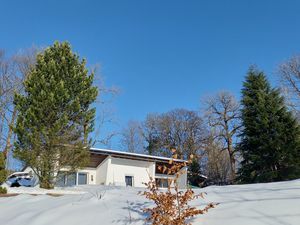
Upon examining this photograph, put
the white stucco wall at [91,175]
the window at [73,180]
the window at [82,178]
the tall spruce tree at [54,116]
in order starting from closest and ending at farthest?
1. the tall spruce tree at [54,116]
2. the window at [73,180]
3. the window at [82,178]
4. the white stucco wall at [91,175]

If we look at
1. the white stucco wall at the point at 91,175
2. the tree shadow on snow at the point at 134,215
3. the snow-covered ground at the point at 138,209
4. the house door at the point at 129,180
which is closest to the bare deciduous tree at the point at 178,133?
the house door at the point at 129,180

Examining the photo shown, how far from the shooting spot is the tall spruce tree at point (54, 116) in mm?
11875

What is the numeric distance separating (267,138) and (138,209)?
568 inches

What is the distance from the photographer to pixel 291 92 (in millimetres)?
24641

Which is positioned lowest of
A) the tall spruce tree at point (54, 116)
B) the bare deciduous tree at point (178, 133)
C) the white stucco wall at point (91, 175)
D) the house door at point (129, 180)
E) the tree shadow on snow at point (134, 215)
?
the tree shadow on snow at point (134, 215)

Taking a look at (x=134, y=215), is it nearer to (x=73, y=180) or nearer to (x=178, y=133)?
(x=73, y=180)

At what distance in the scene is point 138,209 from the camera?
449 cm

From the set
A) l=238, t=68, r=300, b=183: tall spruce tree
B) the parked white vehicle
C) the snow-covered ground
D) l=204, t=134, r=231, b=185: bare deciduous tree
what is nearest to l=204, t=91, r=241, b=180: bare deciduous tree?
l=204, t=134, r=231, b=185: bare deciduous tree

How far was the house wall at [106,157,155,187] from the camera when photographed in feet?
57.5

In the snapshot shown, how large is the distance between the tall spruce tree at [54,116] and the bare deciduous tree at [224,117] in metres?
20.3

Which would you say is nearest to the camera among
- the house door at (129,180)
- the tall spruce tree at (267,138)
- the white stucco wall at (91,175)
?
the tall spruce tree at (267,138)

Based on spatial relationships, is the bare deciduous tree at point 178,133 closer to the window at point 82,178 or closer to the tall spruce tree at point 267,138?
the tall spruce tree at point 267,138

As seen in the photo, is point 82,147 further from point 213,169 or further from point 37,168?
point 213,169

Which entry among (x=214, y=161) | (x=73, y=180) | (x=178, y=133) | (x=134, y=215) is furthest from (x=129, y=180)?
(x=214, y=161)
